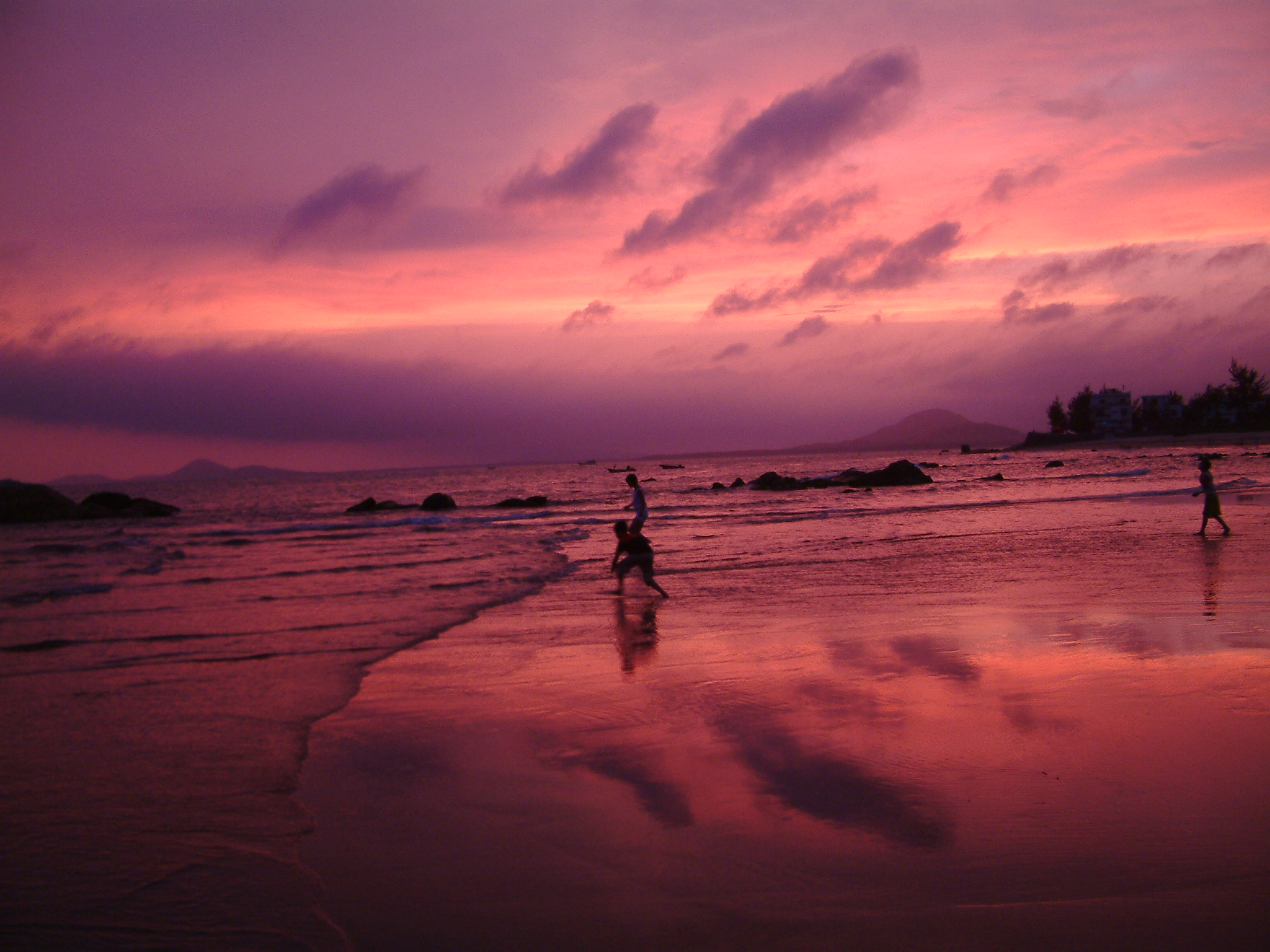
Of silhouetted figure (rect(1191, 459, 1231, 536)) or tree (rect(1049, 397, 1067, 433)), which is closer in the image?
silhouetted figure (rect(1191, 459, 1231, 536))

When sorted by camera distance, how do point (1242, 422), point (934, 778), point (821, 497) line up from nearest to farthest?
point (934, 778) < point (821, 497) < point (1242, 422)

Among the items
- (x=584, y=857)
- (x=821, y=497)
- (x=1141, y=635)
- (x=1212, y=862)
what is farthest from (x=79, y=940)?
(x=821, y=497)

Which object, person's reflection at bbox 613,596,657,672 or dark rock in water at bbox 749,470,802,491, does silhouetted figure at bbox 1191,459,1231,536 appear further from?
dark rock in water at bbox 749,470,802,491

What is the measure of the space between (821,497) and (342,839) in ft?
127

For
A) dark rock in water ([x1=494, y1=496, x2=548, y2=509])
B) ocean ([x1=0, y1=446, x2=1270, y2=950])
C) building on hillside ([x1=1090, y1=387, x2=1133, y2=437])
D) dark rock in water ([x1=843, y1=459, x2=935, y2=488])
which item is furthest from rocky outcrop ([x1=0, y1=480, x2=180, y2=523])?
building on hillside ([x1=1090, y1=387, x2=1133, y2=437])

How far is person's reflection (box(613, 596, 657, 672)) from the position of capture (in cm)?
871

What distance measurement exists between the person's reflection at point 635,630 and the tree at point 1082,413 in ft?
573

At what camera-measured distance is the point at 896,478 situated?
49.1 m

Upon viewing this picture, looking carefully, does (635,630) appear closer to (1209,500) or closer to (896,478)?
(1209,500)

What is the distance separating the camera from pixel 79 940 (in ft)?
12.0

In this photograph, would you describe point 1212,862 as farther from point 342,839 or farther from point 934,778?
point 342,839

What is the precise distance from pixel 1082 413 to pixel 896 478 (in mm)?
141162

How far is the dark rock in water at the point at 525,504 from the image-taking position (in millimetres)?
45250

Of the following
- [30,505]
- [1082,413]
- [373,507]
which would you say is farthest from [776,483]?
[1082,413]
